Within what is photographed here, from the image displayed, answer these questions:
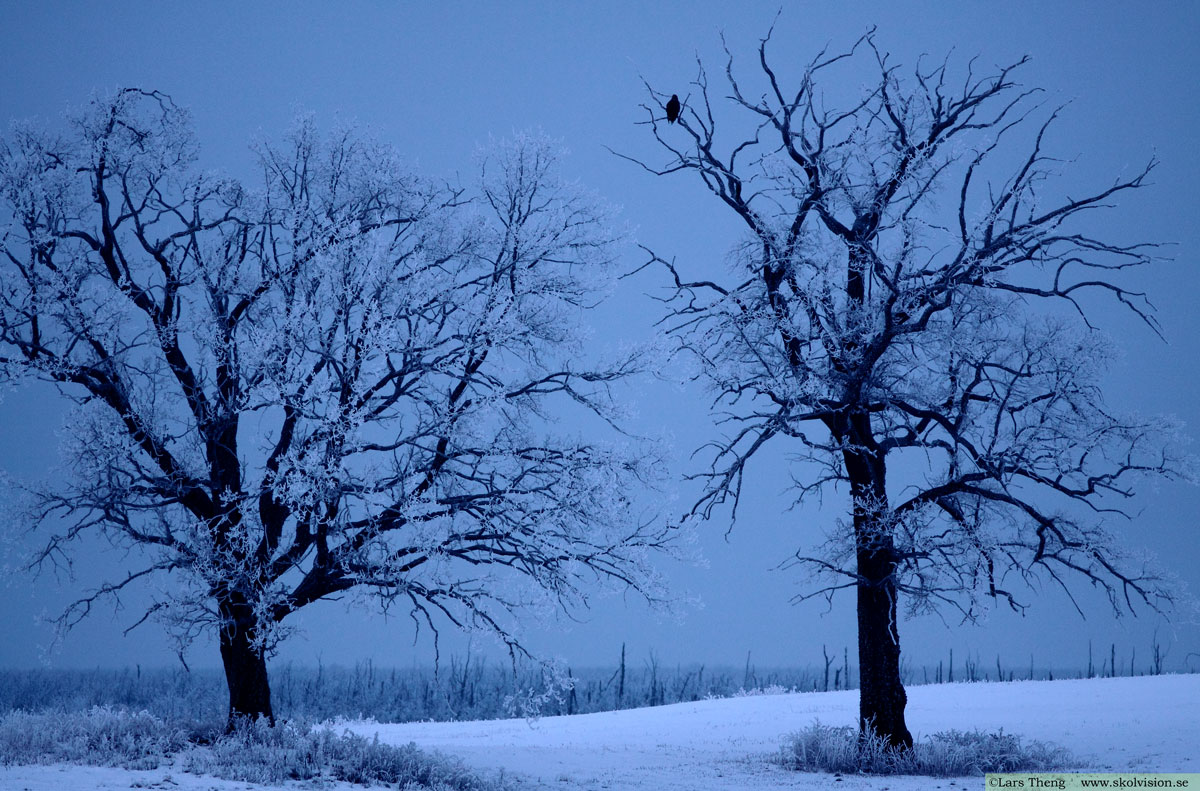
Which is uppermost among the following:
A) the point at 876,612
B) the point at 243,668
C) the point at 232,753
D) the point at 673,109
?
the point at 673,109

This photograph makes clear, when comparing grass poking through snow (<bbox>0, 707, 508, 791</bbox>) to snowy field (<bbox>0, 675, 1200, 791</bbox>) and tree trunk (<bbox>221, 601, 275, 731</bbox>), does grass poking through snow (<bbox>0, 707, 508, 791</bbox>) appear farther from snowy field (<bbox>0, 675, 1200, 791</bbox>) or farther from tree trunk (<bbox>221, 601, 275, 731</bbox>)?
tree trunk (<bbox>221, 601, 275, 731</bbox>)

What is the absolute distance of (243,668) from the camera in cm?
1489

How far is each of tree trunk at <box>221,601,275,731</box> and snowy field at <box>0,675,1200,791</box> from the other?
8.53 feet

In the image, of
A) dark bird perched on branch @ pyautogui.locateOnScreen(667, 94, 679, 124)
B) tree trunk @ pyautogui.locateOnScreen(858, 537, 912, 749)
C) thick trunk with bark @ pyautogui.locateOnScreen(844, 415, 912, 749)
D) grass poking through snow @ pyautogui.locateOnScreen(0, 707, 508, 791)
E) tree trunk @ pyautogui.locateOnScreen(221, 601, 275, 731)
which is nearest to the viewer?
grass poking through snow @ pyautogui.locateOnScreen(0, 707, 508, 791)

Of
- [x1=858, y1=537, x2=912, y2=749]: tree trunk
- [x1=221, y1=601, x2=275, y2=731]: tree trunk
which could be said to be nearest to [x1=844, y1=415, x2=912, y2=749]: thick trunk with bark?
[x1=858, y1=537, x2=912, y2=749]: tree trunk

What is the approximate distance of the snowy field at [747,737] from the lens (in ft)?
45.2

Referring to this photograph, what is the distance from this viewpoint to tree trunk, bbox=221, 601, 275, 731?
14656mm

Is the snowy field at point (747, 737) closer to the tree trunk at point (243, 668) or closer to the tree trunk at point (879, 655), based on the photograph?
the tree trunk at point (879, 655)

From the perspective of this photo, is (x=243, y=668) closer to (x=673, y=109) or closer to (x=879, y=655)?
(x=879, y=655)

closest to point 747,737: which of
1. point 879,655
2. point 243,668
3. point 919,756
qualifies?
point 879,655

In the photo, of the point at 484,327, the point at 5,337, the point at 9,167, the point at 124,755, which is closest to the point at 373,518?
the point at 484,327

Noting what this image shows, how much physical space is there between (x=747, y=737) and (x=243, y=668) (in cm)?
1111

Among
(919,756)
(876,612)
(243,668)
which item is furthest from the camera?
(876,612)

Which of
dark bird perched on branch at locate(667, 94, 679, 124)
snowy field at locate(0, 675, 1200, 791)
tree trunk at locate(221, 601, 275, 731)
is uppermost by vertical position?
dark bird perched on branch at locate(667, 94, 679, 124)
